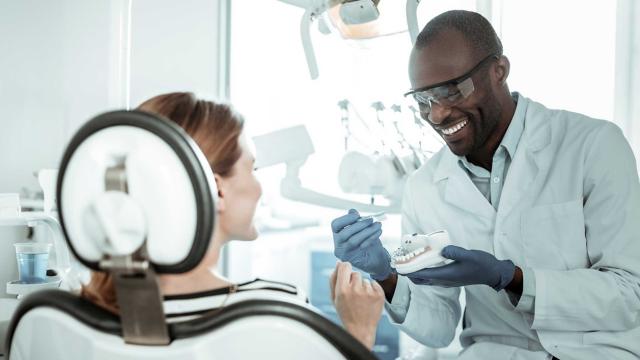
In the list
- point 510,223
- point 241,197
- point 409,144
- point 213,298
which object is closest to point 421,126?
point 409,144

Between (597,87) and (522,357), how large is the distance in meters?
1.08

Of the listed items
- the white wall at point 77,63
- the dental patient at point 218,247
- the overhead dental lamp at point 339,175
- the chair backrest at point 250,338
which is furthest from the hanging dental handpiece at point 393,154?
the chair backrest at point 250,338

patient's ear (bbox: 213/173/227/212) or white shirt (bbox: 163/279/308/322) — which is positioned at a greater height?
patient's ear (bbox: 213/173/227/212)

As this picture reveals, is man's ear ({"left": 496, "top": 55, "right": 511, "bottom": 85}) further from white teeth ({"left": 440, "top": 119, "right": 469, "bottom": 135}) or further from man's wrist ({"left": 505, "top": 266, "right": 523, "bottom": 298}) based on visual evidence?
man's wrist ({"left": 505, "top": 266, "right": 523, "bottom": 298})

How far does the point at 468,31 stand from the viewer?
1.52 m

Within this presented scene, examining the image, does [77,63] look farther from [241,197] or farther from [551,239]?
[551,239]

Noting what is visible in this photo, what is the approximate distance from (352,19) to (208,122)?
947mm

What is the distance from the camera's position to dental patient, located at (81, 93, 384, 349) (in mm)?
809

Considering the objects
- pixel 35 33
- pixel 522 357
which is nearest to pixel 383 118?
pixel 522 357

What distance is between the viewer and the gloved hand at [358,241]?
4.74ft

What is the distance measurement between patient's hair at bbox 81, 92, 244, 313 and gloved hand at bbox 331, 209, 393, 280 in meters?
0.55

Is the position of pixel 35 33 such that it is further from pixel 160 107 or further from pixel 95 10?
pixel 160 107

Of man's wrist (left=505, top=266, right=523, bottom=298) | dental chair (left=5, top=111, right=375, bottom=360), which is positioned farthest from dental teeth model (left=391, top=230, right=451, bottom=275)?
dental chair (left=5, top=111, right=375, bottom=360)

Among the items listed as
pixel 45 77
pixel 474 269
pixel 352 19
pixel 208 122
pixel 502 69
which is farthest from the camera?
pixel 45 77
